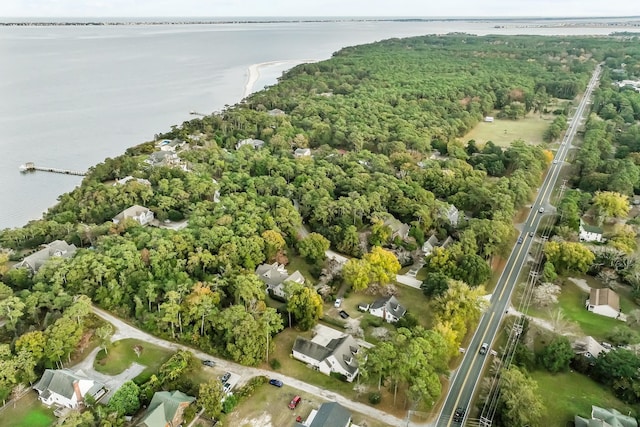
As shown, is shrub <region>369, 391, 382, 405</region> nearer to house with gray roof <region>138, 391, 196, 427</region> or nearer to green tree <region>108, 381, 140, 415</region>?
house with gray roof <region>138, 391, 196, 427</region>

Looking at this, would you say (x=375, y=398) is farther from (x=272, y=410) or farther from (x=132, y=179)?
(x=132, y=179)

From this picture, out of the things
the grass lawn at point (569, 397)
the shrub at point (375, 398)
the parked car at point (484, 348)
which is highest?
the shrub at point (375, 398)

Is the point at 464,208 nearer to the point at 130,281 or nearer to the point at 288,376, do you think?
the point at 288,376

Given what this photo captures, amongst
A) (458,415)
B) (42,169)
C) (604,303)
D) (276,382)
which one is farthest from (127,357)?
(42,169)

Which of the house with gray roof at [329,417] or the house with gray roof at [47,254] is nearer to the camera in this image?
the house with gray roof at [329,417]

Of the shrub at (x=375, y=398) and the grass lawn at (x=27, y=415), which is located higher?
the grass lawn at (x=27, y=415)

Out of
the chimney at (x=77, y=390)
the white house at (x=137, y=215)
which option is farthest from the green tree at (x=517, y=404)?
the white house at (x=137, y=215)

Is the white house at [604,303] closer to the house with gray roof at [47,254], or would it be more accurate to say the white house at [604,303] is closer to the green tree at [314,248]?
the green tree at [314,248]
